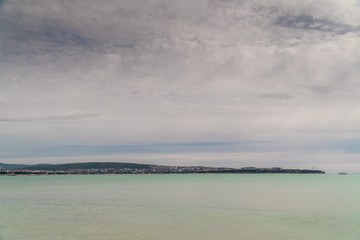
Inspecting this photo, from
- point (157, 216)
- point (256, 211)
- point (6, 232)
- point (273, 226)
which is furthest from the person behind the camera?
point (256, 211)

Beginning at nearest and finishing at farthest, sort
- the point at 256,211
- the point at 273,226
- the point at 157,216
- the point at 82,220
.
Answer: the point at 273,226, the point at 82,220, the point at 157,216, the point at 256,211

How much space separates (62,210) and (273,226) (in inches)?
661

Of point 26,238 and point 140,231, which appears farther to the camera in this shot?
point 140,231

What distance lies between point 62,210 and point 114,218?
254 inches

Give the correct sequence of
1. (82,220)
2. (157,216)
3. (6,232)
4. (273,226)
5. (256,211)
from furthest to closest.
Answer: (256,211) < (157,216) < (82,220) < (273,226) < (6,232)

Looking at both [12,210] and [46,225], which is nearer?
[46,225]

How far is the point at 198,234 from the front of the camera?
17.8 metres

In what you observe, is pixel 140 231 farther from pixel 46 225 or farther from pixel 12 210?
pixel 12 210

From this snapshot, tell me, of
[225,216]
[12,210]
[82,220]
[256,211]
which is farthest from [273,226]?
[12,210]

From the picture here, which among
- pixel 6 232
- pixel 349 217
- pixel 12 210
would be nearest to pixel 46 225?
pixel 6 232

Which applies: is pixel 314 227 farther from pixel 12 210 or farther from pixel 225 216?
pixel 12 210

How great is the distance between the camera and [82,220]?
70.8 ft

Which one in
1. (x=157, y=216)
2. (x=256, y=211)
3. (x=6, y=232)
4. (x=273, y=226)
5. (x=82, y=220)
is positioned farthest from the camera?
(x=256, y=211)

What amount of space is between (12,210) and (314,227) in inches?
916
